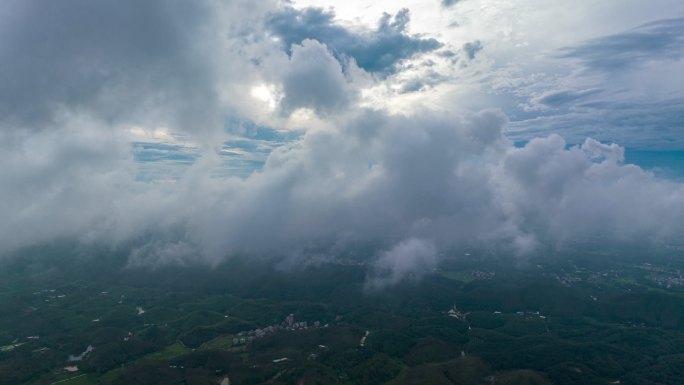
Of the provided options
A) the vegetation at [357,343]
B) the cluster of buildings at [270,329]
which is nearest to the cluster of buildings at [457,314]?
the vegetation at [357,343]

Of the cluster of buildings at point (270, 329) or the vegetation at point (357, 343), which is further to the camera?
the cluster of buildings at point (270, 329)

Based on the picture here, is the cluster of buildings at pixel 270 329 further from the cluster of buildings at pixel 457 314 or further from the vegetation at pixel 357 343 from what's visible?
the cluster of buildings at pixel 457 314

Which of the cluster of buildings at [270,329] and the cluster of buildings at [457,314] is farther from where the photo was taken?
the cluster of buildings at [457,314]

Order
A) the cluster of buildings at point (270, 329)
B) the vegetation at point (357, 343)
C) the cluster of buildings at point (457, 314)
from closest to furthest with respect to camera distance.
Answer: the vegetation at point (357, 343) → the cluster of buildings at point (270, 329) → the cluster of buildings at point (457, 314)

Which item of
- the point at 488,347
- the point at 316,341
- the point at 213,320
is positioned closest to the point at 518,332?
the point at 488,347

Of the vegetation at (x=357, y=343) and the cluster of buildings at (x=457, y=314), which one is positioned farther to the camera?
the cluster of buildings at (x=457, y=314)

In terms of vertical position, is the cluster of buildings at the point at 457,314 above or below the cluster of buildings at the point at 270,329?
above

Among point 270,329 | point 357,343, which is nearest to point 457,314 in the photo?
point 357,343

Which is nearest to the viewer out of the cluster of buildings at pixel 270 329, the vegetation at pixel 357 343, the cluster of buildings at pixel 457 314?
the vegetation at pixel 357 343

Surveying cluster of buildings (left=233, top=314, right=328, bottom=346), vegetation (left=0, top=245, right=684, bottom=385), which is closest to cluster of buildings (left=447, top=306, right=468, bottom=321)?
vegetation (left=0, top=245, right=684, bottom=385)

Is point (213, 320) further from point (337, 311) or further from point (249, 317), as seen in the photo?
point (337, 311)

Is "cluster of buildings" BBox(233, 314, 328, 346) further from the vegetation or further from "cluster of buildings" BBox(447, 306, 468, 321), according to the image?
"cluster of buildings" BBox(447, 306, 468, 321)
